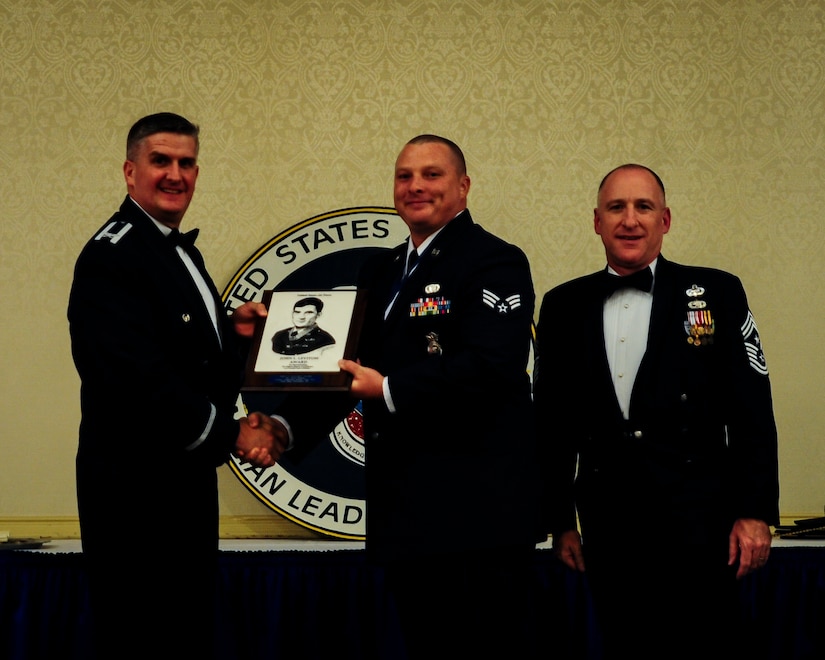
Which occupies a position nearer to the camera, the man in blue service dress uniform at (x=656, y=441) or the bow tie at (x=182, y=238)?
the man in blue service dress uniform at (x=656, y=441)

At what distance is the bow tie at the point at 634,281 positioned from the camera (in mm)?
2426

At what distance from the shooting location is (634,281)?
2428mm

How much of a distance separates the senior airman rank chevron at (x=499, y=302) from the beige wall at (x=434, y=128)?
4.70 ft

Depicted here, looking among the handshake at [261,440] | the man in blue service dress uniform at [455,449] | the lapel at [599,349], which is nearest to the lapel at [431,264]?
the man in blue service dress uniform at [455,449]

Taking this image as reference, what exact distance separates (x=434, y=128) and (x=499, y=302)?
5.26 ft

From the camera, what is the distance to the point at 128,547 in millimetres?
2236

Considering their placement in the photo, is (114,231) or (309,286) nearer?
(114,231)

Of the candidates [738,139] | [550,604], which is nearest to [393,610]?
[550,604]

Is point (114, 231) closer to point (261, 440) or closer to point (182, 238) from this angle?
point (182, 238)

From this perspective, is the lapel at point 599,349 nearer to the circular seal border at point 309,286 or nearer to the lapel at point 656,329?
the lapel at point 656,329

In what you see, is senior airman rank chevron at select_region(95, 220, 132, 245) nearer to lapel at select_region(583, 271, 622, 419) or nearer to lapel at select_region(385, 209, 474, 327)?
lapel at select_region(385, 209, 474, 327)

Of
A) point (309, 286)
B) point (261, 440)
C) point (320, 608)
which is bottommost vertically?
point (320, 608)

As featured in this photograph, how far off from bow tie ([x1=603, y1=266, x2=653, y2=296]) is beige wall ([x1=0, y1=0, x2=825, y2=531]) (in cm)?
123

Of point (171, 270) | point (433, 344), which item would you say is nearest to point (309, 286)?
point (171, 270)
